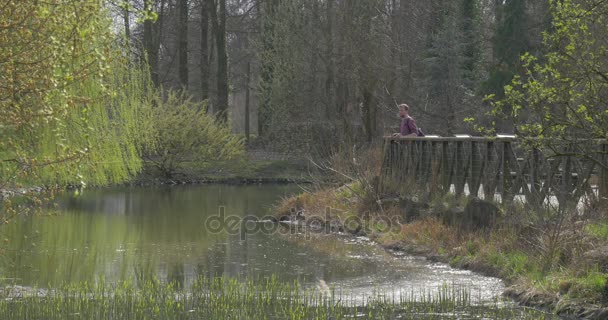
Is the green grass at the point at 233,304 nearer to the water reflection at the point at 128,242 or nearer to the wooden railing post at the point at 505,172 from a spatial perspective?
the water reflection at the point at 128,242

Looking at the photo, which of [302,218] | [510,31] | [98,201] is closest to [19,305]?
[302,218]

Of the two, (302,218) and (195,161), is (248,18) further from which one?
(302,218)

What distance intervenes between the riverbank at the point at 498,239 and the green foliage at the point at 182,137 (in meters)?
15.2

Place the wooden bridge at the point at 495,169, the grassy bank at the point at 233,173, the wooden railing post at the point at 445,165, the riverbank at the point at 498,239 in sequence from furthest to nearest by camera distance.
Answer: the grassy bank at the point at 233,173, the wooden railing post at the point at 445,165, the wooden bridge at the point at 495,169, the riverbank at the point at 498,239

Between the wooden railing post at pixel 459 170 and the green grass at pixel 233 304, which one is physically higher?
the wooden railing post at pixel 459 170

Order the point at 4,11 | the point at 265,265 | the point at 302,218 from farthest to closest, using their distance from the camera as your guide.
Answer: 1. the point at 302,218
2. the point at 265,265
3. the point at 4,11

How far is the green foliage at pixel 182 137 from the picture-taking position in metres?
39.5

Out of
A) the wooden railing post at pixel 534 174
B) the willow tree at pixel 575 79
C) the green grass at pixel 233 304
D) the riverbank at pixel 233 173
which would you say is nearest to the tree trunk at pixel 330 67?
the riverbank at pixel 233 173

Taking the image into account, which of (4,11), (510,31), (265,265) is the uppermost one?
(510,31)

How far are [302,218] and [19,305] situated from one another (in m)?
13.2

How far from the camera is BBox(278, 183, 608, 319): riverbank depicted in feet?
41.9

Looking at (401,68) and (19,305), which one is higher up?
(401,68)

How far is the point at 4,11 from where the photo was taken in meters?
9.55

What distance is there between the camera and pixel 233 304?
41.7ft
